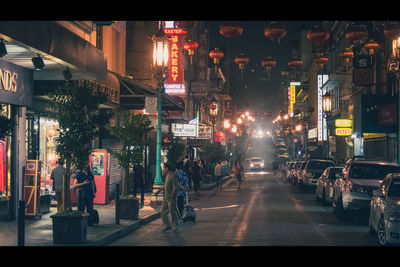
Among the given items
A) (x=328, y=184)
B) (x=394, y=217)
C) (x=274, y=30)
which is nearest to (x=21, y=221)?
(x=394, y=217)

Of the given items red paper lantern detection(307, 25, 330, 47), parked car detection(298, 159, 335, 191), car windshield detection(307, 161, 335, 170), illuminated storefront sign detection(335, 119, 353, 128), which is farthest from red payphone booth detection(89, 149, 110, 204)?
illuminated storefront sign detection(335, 119, 353, 128)

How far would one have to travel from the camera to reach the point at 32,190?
1856cm

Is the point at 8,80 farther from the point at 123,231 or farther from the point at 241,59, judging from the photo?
the point at 241,59

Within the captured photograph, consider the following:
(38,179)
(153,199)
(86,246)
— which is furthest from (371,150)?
(86,246)

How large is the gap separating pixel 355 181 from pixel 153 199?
888 centimetres

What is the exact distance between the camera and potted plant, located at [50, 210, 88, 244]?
44.2 feet

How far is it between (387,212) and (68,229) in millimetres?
6889

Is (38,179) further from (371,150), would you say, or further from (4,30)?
(371,150)

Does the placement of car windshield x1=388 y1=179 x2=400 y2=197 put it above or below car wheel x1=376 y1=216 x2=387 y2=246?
above

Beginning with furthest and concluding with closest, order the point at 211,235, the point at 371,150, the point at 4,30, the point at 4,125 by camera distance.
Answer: the point at 371,150 → the point at 211,235 → the point at 4,30 → the point at 4,125

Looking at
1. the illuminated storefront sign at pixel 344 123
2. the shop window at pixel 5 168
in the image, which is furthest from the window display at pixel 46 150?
the illuminated storefront sign at pixel 344 123

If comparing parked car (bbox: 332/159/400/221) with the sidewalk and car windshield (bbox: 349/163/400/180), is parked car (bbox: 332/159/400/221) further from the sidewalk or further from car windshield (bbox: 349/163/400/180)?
the sidewalk

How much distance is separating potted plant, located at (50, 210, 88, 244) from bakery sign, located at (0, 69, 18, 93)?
4752mm
